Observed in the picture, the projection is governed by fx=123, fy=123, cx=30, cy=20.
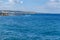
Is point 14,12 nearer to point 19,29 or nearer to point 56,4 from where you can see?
point 19,29

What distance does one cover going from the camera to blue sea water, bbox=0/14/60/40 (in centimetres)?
120

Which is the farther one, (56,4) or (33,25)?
(33,25)

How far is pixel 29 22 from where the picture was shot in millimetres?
1271

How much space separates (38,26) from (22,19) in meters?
0.19

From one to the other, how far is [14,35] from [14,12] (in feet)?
0.76

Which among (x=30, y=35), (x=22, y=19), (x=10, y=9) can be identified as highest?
(x=10, y=9)

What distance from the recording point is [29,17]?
1.26 metres

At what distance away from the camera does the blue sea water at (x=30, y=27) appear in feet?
3.94

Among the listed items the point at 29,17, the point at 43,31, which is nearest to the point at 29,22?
the point at 29,17

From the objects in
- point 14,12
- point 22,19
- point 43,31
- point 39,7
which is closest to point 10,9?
point 14,12

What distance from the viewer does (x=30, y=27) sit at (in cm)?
126

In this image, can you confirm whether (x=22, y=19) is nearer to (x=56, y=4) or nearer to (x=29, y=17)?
(x=29, y=17)

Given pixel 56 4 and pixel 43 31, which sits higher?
pixel 56 4

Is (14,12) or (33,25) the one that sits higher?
(14,12)
